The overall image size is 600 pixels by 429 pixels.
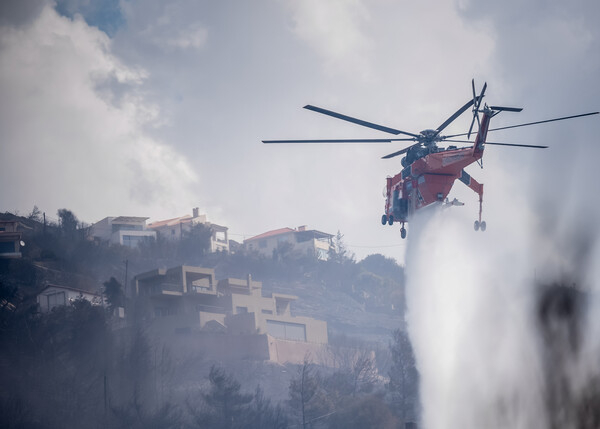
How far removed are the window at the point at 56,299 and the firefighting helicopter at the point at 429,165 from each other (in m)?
51.0

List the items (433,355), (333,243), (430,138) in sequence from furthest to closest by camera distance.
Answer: (333,243), (433,355), (430,138)

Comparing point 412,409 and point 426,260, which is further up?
point 426,260

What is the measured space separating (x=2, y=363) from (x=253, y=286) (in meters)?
31.6

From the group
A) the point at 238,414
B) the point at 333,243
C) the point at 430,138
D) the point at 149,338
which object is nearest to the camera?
the point at 430,138

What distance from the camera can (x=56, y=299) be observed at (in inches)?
3022

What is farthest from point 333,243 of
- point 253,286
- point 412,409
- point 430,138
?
point 430,138

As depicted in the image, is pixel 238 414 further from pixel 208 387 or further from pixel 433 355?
pixel 433 355

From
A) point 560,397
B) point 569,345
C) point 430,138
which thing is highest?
point 430,138

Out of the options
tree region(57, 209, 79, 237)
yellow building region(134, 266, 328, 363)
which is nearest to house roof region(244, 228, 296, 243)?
tree region(57, 209, 79, 237)

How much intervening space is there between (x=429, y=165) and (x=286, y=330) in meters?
50.8

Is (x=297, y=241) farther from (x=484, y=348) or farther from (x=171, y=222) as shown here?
(x=484, y=348)

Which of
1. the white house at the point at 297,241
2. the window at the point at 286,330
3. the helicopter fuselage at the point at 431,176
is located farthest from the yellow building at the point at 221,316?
the white house at the point at 297,241

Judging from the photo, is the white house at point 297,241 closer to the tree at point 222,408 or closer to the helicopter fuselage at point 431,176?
the tree at point 222,408

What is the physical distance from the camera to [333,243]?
140m
